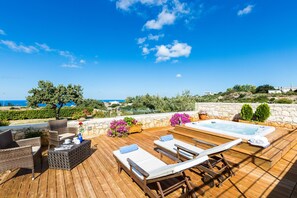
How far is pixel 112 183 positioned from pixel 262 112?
7.78 metres

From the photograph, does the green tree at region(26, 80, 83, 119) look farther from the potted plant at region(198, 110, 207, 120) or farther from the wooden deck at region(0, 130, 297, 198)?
the potted plant at region(198, 110, 207, 120)

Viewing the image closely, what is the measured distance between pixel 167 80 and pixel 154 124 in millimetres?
16739

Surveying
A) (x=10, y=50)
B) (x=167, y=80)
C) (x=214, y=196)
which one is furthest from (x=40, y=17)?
(x=167, y=80)

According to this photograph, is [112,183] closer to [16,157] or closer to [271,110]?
[16,157]

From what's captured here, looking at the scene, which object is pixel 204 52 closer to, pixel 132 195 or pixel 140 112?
pixel 140 112

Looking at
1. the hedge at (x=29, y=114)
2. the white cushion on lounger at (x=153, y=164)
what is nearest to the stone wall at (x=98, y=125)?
the white cushion on lounger at (x=153, y=164)

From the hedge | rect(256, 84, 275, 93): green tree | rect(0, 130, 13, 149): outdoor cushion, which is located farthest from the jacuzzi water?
rect(256, 84, 275, 93): green tree

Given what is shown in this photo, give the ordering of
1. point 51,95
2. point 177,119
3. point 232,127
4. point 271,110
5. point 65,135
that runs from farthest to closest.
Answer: point 51,95
point 177,119
point 271,110
point 232,127
point 65,135

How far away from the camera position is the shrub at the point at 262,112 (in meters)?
7.11

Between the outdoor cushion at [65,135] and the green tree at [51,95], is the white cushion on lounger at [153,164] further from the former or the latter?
the green tree at [51,95]

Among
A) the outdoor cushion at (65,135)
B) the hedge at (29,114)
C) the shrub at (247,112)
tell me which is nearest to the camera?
the outdoor cushion at (65,135)

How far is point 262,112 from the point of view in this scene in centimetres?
714

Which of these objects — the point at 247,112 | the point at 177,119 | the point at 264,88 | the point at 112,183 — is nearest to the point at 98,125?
the point at 112,183

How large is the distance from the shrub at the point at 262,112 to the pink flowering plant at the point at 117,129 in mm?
6608
